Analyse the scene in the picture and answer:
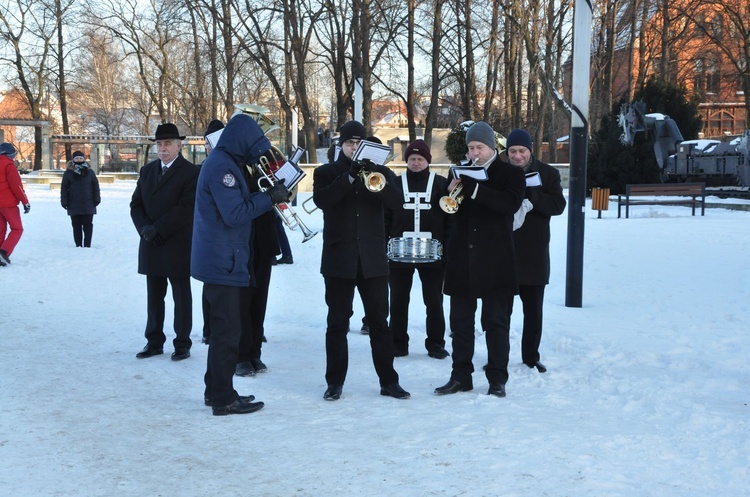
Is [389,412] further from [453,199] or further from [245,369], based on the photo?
[245,369]

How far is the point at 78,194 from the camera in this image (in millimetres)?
15641

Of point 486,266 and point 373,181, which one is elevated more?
point 373,181

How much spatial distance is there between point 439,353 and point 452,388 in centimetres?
137

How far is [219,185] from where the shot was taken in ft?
18.2

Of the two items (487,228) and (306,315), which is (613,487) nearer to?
(487,228)

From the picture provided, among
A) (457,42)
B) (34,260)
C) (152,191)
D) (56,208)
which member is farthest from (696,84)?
(152,191)

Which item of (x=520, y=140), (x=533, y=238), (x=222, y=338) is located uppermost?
(x=520, y=140)

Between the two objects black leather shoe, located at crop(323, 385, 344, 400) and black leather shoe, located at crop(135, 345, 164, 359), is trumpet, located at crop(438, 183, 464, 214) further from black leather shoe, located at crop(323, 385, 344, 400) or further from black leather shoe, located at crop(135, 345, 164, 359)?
black leather shoe, located at crop(135, 345, 164, 359)

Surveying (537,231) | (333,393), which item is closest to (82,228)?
(537,231)

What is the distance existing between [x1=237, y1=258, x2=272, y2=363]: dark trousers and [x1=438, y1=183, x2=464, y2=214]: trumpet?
5.73 feet

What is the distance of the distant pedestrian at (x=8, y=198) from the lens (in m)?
12.8

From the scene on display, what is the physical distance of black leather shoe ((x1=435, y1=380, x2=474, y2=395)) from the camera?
6059 mm

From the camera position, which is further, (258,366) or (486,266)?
(258,366)

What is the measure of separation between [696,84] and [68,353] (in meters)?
55.9
